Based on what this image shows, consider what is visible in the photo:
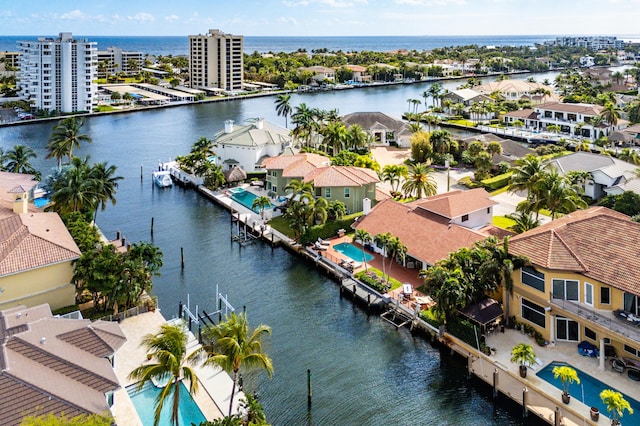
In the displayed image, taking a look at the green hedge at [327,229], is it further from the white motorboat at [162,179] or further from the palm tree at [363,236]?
the white motorboat at [162,179]

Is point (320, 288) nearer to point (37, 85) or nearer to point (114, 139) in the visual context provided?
point (114, 139)

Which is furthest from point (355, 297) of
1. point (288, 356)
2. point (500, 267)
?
point (500, 267)

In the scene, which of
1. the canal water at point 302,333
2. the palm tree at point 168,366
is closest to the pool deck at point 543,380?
the canal water at point 302,333

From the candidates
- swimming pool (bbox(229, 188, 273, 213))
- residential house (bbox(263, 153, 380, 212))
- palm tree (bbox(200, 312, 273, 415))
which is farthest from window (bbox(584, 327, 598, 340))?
swimming pool (bbox(229, 188, 273, 213))

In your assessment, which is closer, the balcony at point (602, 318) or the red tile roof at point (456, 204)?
the balcony at point (602, 318)

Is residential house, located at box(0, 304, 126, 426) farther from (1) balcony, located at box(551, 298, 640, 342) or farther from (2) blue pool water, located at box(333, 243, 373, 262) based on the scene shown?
(1) balcony, located at box(551, 298, 640, 342)
